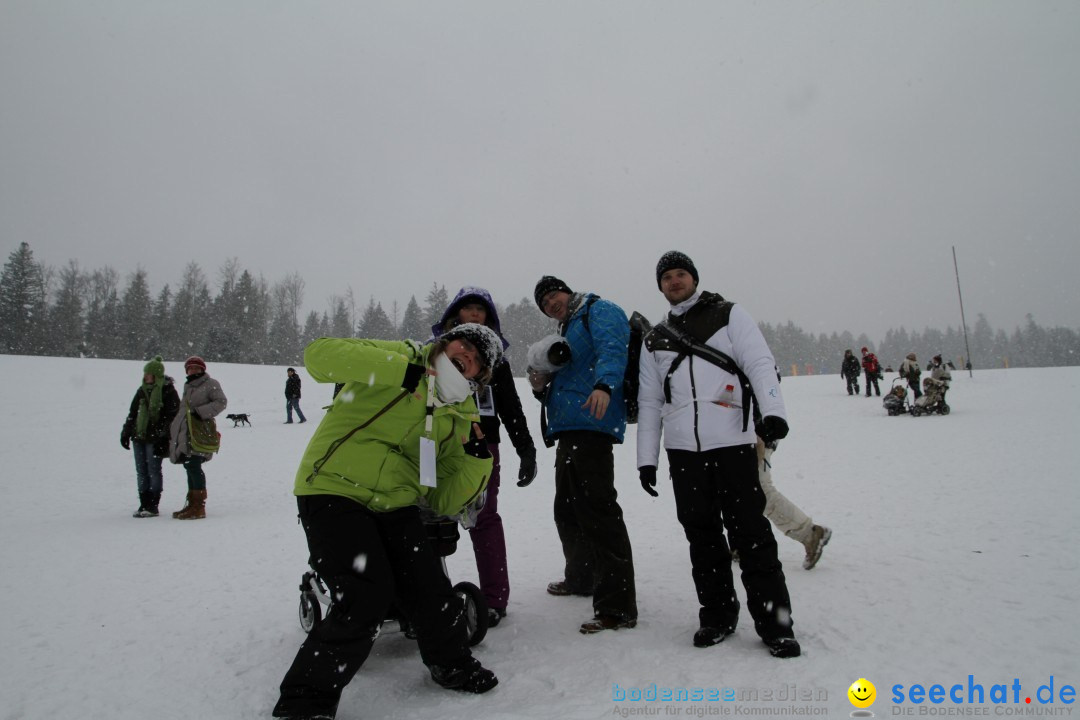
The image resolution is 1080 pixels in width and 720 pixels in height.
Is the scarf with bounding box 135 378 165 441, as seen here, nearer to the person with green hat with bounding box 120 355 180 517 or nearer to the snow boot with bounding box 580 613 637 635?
the person with green hat with bounding box 120 355 180 517

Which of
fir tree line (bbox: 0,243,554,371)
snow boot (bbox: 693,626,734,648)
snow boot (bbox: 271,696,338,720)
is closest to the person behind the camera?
snow boot (bbox: 271,696,338,720)

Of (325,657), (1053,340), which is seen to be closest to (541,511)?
(325,657)

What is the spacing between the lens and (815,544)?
14.5 feet

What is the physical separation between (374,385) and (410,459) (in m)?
0.46

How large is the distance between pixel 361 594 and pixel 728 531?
6.43ft

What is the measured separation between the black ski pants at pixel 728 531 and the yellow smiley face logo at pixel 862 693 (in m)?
0.46

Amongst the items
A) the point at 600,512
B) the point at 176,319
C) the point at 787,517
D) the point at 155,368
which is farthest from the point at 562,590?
the point at 176,319

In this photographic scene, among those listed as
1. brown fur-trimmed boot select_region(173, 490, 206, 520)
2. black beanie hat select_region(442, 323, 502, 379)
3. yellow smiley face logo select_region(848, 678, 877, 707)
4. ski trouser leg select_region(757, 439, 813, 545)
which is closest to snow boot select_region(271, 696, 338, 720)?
black beanie hat select_region(442, 323, 502, 379)

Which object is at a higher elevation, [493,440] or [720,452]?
[493,440]

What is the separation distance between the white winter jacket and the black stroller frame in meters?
1.20

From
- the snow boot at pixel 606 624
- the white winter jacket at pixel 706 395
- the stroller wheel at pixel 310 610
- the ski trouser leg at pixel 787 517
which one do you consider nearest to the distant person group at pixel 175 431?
the stroller wheel at pixel 310 610

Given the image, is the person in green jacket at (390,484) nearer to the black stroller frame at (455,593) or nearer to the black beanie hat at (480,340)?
the black beanie hat at (480,340)

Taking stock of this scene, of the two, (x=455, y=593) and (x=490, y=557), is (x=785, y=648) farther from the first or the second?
(x=490, y=557)

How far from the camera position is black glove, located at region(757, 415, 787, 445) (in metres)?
2.95
